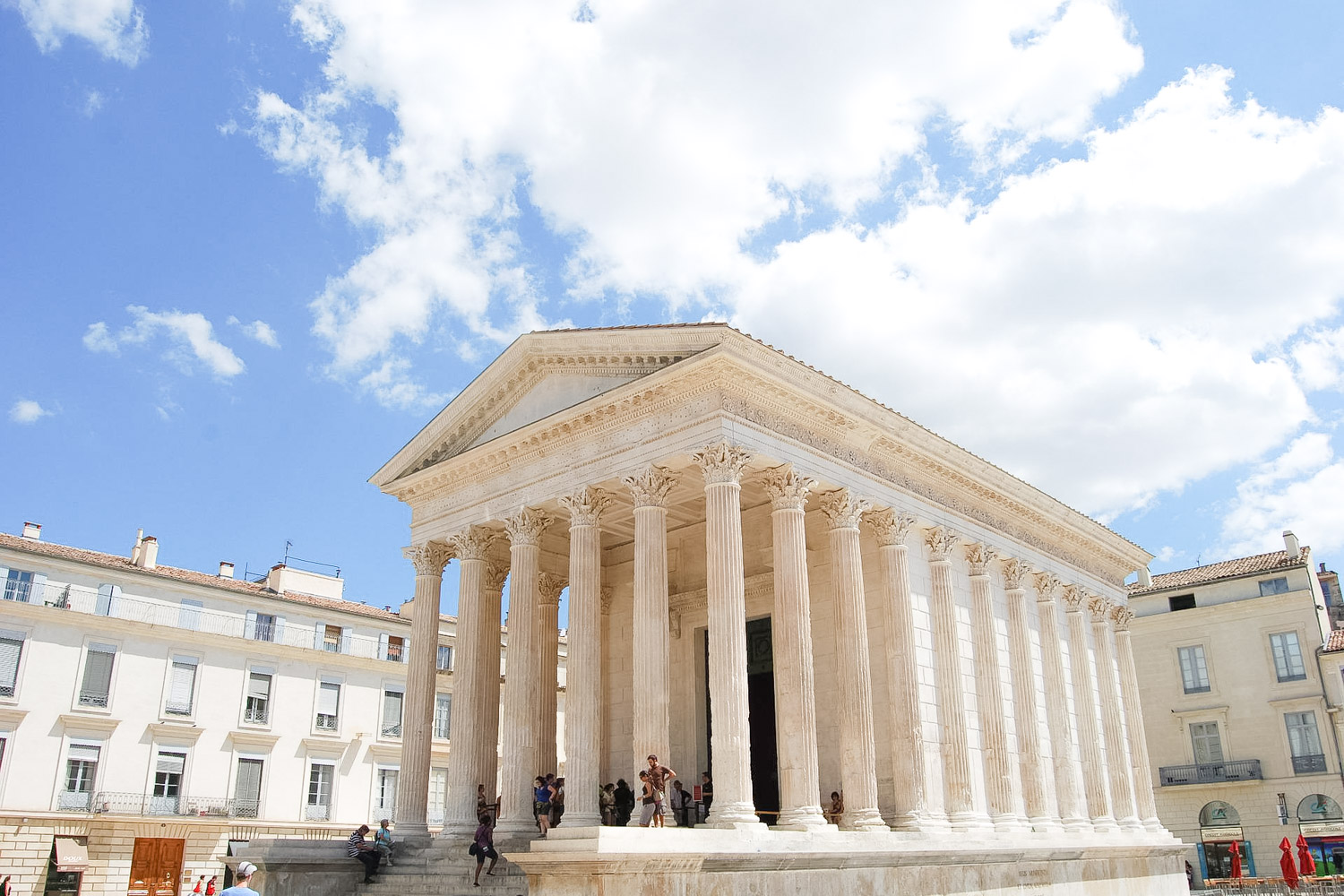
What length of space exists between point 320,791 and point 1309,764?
31.0 m

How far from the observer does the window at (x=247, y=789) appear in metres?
31.2

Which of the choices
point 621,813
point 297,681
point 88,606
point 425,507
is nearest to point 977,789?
point 621,813

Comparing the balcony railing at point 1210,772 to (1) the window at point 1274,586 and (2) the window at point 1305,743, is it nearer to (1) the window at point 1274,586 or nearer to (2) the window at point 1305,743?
(2) the window at point 1305,743

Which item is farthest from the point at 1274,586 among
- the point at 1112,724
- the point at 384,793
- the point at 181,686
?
the point at 181,686

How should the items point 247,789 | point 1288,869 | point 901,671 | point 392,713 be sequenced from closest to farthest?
point 901,671 < point 1288,869 < point 247,789 < point 392,713

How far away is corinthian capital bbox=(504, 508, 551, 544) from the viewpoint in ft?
66.2

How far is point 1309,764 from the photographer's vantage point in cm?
3478

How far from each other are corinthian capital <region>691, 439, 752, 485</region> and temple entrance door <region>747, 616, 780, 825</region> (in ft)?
18.5

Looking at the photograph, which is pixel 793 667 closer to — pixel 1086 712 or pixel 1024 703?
pixel 1024 703

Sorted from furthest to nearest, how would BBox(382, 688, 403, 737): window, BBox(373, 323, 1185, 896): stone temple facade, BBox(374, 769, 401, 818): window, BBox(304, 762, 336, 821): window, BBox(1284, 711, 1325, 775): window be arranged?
BBox(382, 688, 403, 737): window, BBox(1284, 711, 1325, 775): window, BBox(374, 769, 401, 818): window, BBox(304, 762, 336, 821): window, BBox(373, 323, 1185, 896): stone temple facade

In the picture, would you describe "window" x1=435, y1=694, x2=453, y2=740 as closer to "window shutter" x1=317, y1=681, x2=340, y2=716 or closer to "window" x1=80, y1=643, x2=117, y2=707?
"window shutter" x1=317, y1=681, x2=340, y2=716

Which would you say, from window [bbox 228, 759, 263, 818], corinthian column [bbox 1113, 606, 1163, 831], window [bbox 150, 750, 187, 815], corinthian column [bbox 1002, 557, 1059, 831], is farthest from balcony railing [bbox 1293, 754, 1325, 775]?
window [bbox 150, 750, 187, 815]

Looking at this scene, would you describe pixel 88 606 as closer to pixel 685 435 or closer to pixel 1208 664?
pixel 685 435

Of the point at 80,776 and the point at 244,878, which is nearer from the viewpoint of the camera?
the point at 244,878
